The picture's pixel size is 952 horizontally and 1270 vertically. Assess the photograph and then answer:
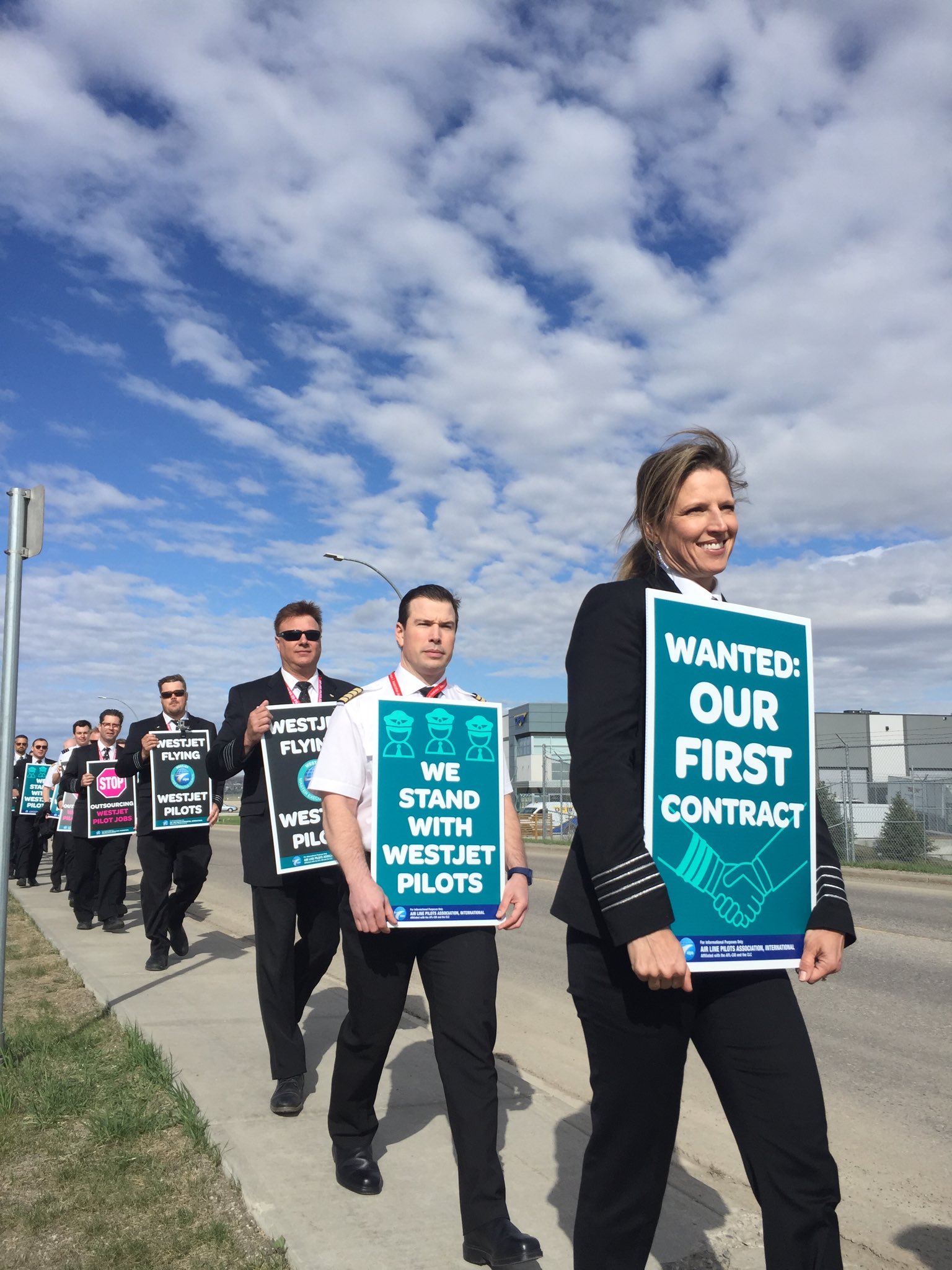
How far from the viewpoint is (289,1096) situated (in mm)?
4656

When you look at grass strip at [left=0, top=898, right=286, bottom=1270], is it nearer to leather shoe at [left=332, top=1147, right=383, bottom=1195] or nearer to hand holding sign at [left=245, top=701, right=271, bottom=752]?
leather shoe at [left=332, top=1147, right=383, bottom=1195]

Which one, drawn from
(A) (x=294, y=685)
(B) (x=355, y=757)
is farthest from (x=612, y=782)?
(A) (x=294, y=685)

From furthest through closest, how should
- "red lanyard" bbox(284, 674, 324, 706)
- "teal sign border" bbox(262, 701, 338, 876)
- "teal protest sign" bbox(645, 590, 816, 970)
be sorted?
"red lanyard" bbox(284, 674, 324, 706)
"teal sign border" bbox(262, 701, 338, 876)
"teal protest sign" bbox(645, 590, 816, 970)

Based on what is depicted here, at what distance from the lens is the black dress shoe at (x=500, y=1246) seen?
125 inches

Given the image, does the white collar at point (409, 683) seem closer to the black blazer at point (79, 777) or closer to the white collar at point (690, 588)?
the white collar at point (690, 588)

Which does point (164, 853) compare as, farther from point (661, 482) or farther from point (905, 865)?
point (905, 865)

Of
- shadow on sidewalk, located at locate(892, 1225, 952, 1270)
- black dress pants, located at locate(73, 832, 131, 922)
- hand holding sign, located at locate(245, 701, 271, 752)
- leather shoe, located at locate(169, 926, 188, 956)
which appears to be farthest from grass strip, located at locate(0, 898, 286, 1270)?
black dress pants, located at locate(73, 832, 131, 922)

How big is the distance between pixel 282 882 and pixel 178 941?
4.52 m

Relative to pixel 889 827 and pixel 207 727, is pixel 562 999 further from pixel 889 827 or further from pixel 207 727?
pixel 889 827

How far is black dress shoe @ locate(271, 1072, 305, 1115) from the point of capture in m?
4.61

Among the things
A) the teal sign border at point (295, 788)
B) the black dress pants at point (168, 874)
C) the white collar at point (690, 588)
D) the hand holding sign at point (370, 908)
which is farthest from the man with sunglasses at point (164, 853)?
the white collar at point (690, 588)

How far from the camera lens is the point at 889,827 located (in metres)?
20.5

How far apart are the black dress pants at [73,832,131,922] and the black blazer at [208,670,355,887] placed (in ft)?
18.9

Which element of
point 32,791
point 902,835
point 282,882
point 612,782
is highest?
point 612,782
